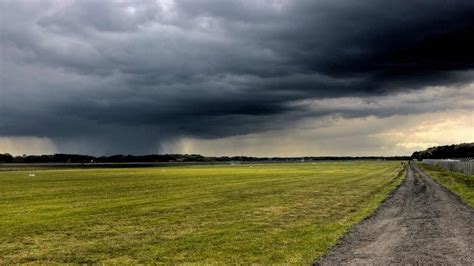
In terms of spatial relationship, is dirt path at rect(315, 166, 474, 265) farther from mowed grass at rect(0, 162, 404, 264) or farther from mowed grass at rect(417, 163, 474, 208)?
mowed grass at rect(417, 163, 474, 208)

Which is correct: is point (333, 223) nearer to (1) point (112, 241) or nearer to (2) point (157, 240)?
(2) point (157, 240)

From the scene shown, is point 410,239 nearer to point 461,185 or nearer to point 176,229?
point 176,229

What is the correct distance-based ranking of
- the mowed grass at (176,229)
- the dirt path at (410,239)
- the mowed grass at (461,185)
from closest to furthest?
1. the dirt path at (410,239)
2. the mowed grass at (176,229)
3. the mowed grass at (461,185)

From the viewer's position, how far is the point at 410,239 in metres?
17.7

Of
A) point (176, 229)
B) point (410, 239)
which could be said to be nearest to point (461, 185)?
point (410, 239)

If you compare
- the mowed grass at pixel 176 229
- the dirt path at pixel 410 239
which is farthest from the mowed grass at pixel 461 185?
the mowed grass at pixel 176 229

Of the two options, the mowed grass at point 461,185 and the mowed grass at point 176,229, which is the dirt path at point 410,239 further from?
the mowed grass at point 461,185

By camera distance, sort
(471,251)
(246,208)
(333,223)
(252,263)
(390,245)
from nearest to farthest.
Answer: (252,263) → (471,251) → (390,245) → (333,223) → (246,208)

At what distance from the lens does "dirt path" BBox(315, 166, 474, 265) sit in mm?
14297

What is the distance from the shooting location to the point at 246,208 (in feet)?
96.7

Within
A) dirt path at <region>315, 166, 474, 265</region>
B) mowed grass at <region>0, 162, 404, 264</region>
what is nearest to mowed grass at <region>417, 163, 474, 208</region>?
dirt path at <region>315, 166, 474, 265</region>

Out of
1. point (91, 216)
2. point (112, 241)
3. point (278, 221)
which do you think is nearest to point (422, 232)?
point (278, 221)

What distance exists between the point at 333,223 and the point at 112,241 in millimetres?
10544

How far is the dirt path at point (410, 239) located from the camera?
563 inches
